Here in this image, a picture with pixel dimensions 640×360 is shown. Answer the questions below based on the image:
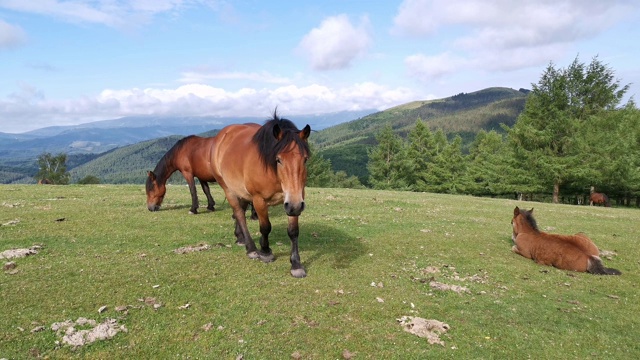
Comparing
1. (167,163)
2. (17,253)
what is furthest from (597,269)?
(167,163)

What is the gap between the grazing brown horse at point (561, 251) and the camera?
840 cm

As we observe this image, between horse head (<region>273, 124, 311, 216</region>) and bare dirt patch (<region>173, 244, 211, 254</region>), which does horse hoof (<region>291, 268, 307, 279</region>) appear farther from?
bare dirt patch (<region>173, 244, 211, 254</region>)

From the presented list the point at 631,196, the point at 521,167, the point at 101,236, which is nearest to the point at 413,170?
the point at 521,167

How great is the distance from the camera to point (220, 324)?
5277 mm

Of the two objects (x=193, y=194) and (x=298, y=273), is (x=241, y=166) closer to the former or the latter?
(x=298, y=273)

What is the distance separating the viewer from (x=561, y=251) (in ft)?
28.7

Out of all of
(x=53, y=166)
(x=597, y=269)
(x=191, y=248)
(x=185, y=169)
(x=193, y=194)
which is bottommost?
(x=597, y=269)

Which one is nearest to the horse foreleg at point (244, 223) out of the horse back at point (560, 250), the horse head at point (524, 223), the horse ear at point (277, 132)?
the horse ear at point (277, 132)

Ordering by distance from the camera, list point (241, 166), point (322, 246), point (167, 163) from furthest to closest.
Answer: point (167, 163), point (322, 246), point (241, 166)

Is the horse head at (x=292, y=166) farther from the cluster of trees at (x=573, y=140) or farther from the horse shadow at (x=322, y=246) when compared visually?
the cluster of trees at (x=573, y=140)

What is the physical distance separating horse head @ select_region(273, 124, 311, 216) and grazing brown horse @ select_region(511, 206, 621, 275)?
717 cm

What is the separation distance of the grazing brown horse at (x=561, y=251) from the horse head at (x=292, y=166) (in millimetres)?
7166

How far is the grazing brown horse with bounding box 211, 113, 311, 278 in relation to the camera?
628 cm

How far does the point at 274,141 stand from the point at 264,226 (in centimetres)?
224
